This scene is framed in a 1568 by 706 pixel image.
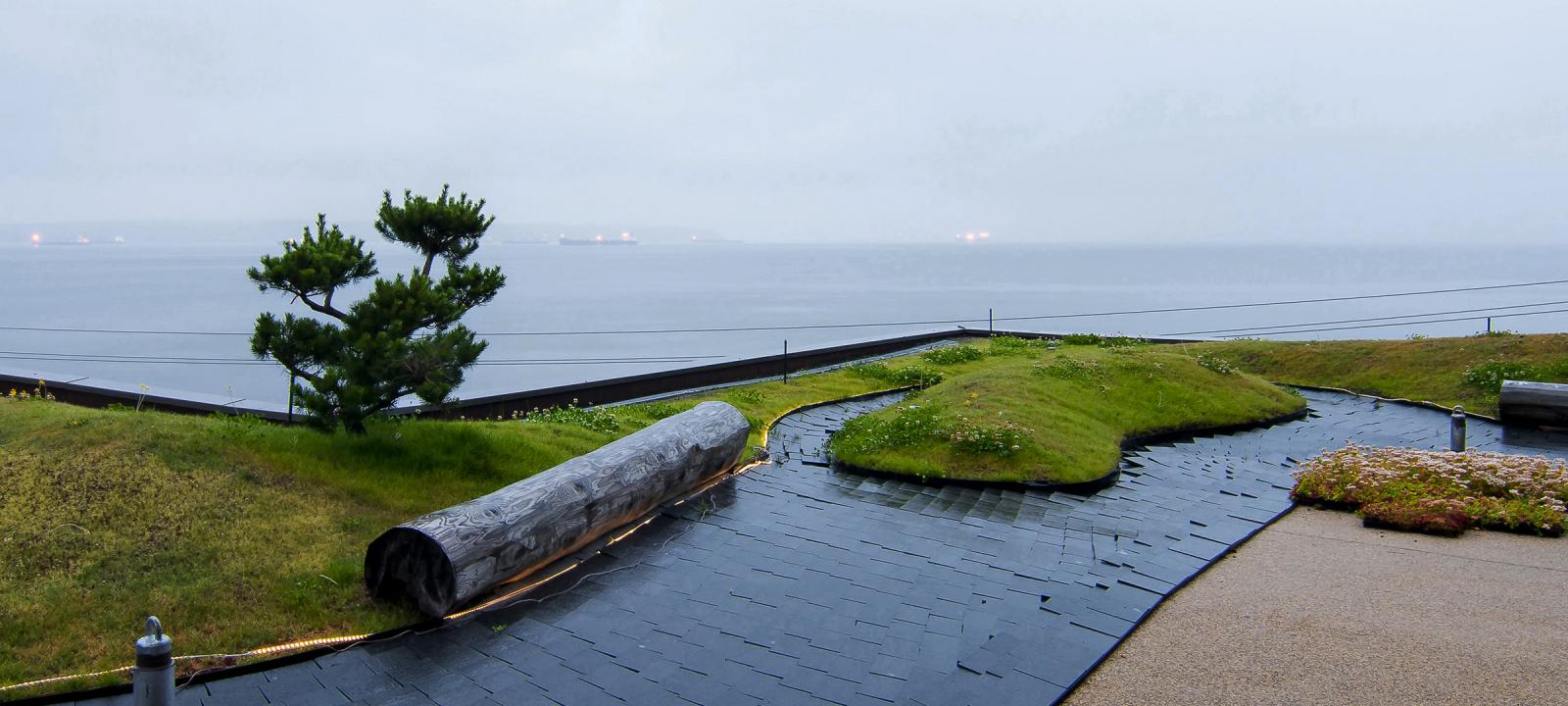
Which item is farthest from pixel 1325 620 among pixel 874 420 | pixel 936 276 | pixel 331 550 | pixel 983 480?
pixel 936 276

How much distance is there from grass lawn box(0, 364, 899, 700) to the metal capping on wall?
8.18 feet

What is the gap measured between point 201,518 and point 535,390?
9.05 metres

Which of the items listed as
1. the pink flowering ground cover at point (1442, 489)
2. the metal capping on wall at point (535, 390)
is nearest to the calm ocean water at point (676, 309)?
the metal capping on wall at point (535, 390)

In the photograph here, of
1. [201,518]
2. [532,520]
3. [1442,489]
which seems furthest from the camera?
[1442,489]

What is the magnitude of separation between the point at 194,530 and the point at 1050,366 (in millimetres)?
→ 13926

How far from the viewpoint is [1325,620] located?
748 cm

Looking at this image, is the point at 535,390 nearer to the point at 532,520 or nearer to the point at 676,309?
the point at 532,520

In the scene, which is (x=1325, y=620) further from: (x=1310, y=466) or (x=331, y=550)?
(x=331, y=550)

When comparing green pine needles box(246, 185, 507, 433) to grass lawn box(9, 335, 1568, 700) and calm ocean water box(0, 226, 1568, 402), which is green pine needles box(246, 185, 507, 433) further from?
calm ocean water box(0, 226, 1568, 402)

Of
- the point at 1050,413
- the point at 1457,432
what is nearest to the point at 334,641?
the point at 1050,413

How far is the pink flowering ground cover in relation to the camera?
10.1m

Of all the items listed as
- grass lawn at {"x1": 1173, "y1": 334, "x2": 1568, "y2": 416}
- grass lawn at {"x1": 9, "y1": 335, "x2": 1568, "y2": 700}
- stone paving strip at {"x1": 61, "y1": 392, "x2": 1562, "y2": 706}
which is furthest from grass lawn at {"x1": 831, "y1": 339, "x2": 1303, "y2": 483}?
grass lawn at {"x1": 1173, "y1": 334, "x2": 1568, "y2": 416}

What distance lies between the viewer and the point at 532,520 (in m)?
8.14

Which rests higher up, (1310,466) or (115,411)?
(115,411)
